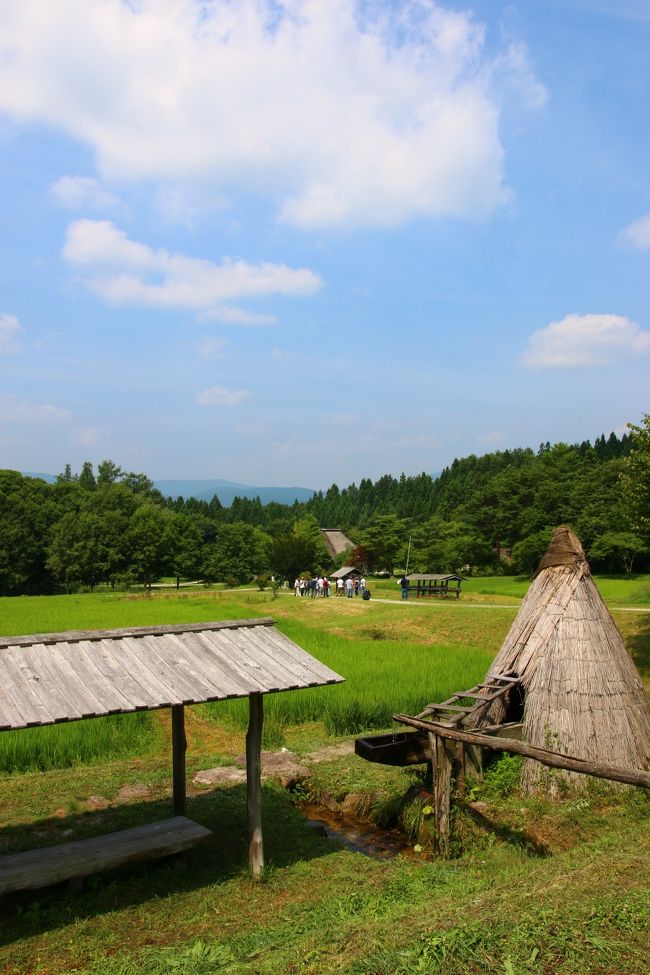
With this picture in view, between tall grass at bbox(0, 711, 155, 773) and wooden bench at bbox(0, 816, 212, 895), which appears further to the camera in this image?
tall grass at bbox(0, 711, 155, 773)

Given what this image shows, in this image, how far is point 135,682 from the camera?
224 inches

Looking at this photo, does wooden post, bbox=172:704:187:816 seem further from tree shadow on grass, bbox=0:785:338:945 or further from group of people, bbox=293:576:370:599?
group of people, bbox=293:576:370:599

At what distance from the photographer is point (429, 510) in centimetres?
7294

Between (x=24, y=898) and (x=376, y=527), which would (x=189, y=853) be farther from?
(x=376, y=527)

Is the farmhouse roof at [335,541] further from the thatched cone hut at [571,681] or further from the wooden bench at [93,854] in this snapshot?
the wooden bench at [93,854]

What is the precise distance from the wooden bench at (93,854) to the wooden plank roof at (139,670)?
146cm

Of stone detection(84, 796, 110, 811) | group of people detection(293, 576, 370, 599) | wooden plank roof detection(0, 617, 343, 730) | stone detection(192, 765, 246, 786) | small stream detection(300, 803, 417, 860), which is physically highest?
wooden plank roof detection(0, 617, 343, 730)

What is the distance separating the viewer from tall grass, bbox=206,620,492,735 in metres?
11.8

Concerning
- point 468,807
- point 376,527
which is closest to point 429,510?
point 376,527

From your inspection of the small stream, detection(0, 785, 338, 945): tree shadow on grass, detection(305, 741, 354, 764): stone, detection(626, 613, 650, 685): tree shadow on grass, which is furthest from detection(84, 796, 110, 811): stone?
detection(626, 613, 650, 685): tree shadow on grass

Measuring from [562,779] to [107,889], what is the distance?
4.97 metres

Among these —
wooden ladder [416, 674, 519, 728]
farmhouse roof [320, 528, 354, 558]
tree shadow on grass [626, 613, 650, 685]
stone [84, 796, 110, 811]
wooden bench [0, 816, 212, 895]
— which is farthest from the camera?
farmhouse roof [320, 528, 354, 558]

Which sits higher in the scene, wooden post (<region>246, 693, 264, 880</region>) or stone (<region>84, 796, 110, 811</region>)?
wooden post (<region>246, 693, 264, 880</region>)

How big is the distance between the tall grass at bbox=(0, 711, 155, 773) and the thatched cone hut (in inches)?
228
